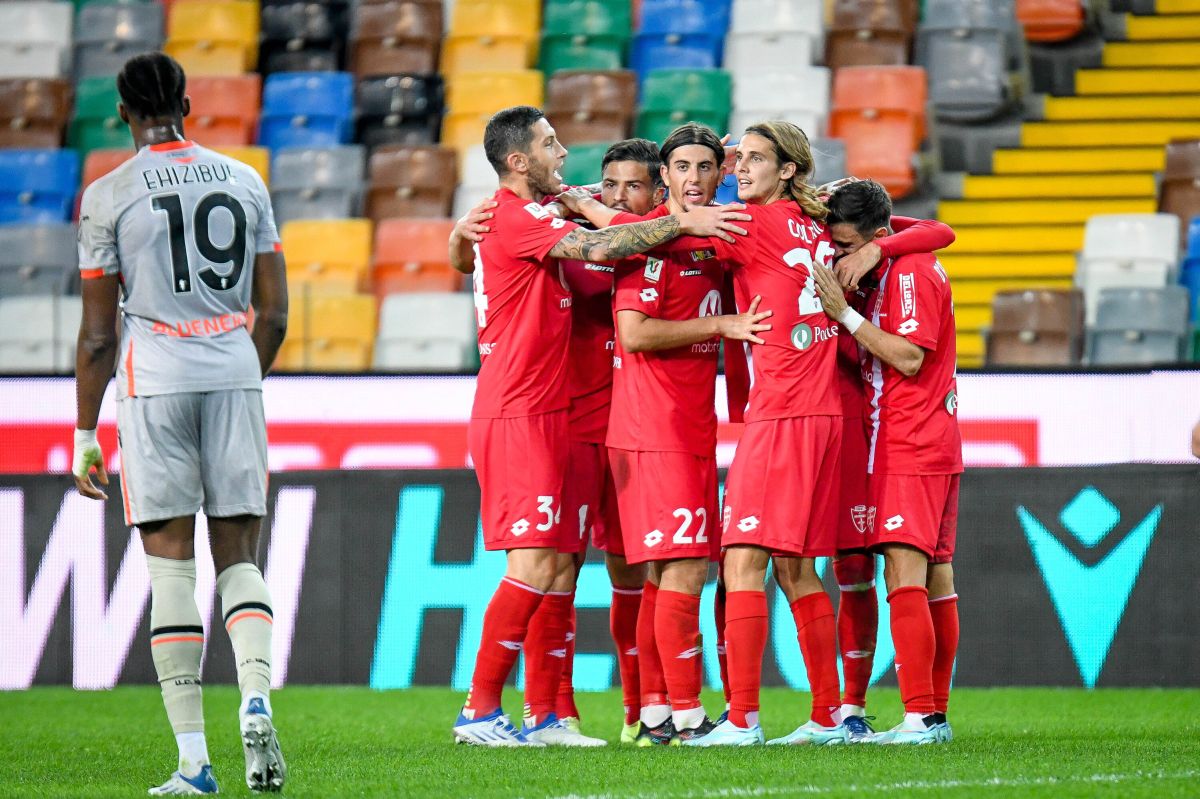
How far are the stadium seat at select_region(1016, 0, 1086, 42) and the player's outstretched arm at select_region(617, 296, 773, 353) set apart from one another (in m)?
8.67

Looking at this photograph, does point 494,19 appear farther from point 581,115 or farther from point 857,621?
point 857,621

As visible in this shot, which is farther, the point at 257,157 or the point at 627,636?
the point at 257,157

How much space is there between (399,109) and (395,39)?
0.85 m

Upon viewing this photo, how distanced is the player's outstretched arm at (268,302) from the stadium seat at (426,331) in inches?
222

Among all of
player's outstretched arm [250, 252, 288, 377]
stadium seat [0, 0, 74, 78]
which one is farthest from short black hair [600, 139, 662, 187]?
stadium seat [0, 0, 74, 78]

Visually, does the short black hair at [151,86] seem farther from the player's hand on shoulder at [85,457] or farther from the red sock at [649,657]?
the red sock at [649,657]

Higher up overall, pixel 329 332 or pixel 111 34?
pixel 111 34

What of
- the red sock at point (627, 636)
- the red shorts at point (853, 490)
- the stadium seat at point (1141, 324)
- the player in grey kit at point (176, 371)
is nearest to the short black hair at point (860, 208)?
the red shorts at point (853, 490)

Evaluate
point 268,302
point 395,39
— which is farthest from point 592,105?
point 268,302

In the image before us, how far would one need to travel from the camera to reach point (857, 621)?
20.6 feet

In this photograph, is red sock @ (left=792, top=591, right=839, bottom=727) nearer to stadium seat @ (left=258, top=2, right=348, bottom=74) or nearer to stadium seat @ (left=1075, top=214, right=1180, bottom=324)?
stadium seat @ (left=1075, top=214, right=1180, bottom=324)

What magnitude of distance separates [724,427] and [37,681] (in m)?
4.01

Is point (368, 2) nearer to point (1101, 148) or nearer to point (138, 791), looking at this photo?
point (1101, 148)

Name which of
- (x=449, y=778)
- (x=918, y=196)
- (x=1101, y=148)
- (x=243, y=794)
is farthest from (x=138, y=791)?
(x=1101, y=148)
